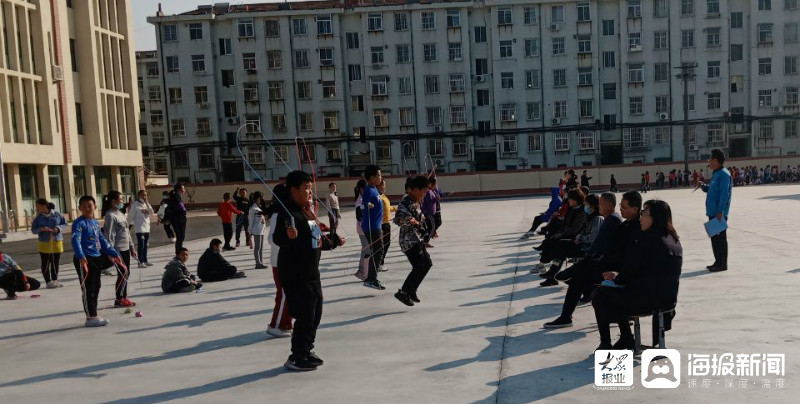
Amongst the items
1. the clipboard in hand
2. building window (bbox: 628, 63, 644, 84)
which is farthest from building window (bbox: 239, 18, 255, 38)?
the clipboard in hand

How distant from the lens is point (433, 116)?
5481cm

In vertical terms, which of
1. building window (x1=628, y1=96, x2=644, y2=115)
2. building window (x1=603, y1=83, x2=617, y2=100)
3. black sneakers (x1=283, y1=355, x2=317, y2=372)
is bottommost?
black sneakers (x1=283, y1=355, x2=317, y2=372)

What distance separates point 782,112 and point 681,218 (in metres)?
42.7

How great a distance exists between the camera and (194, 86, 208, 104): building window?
5500cm

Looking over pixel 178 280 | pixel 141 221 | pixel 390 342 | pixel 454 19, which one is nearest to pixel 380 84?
pixel 454 19

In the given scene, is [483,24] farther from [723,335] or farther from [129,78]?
[723,335]

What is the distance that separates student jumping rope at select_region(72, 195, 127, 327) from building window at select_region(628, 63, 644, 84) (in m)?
52.9

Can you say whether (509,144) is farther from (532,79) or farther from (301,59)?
(301,59)

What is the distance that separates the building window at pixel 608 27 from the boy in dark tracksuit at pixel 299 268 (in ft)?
178

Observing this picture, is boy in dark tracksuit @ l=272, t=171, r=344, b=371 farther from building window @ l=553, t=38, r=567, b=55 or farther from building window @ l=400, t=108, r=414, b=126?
building window @ l=553, t=38, r=567, b=55

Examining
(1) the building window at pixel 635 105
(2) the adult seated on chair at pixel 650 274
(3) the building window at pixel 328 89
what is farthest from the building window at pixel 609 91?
(2) the adult seated on chair at pixel 650 274

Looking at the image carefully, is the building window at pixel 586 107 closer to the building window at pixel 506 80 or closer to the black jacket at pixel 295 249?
the building window at pixel 506 80

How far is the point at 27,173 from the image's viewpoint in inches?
1228

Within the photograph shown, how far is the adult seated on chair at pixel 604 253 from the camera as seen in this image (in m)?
5.77
